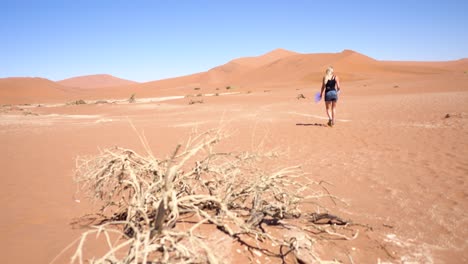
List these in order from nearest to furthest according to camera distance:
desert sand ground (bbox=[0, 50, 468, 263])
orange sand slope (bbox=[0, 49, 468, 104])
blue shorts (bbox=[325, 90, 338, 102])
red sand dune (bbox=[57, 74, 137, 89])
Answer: desert sand ground (bbox=[0, 50, 468, 263])
blue shorts (bbox=[325, 90, 338, 102])
orange sand slope (bbox=[0, 49, 468, 104])
red sand dune (bbox=[57, 74, 137, 89])

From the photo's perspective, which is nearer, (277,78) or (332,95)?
(332,95)

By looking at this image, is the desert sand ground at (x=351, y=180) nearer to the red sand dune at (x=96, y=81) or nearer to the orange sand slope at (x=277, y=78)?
the orange sand slope at (x=277, y=78)

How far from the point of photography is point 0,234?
9.46ft

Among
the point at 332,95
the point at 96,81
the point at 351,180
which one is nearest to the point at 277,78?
the point at 332,95

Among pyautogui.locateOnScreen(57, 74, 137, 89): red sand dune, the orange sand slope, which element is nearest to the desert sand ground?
the orange sand slope

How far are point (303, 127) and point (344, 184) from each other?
4.39 m

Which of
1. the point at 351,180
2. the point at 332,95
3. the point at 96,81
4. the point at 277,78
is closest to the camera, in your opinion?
the point at 351,180

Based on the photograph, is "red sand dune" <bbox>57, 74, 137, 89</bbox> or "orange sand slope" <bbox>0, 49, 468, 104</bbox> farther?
"red sand dune" <bbox>57, 74, 137, 89</bbox>

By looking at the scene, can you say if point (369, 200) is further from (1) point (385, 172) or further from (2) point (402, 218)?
(1) point (385, 172)

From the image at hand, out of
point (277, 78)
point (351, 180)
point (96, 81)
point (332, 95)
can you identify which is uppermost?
point (96, 81)

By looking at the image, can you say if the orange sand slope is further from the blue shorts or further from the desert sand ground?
the desert sand ground

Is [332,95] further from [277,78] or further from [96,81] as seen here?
[96,81]

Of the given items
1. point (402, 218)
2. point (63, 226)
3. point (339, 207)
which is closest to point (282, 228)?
point (339, 207)

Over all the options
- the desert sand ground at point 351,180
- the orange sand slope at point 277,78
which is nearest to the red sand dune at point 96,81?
the orange sand slope at point 277,78
